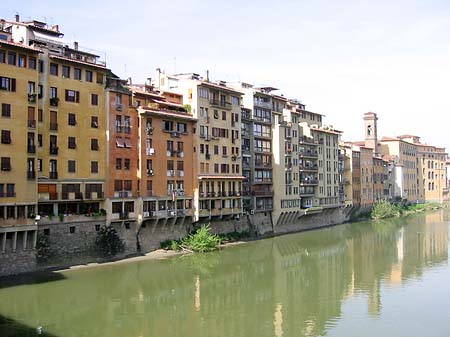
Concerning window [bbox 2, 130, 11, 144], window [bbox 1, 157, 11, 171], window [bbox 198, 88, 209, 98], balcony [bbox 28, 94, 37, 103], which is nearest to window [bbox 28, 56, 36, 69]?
balcony [bbox 28, 94, 37, 103]

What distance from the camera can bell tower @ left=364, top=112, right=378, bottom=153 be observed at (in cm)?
10862

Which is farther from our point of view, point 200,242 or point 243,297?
point 200,242

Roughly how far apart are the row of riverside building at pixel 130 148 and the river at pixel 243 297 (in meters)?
5.17

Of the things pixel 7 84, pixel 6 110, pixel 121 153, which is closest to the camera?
pixel 6 110

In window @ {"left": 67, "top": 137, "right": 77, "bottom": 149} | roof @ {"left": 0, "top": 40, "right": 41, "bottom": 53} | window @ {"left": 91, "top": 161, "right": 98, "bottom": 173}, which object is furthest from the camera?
window @ {"left": 91, "top": 161, "right": 98, "bottom": 173}

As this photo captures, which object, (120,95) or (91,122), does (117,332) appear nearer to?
(91,122)

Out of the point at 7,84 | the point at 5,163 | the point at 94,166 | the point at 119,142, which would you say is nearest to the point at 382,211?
the point at 119,142

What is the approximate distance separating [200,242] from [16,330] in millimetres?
23699

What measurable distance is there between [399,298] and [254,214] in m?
28.6

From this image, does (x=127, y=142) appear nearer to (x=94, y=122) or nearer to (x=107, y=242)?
(x=94, y=122)

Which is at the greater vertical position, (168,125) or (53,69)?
(53,69)

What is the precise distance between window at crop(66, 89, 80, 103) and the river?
1314cm

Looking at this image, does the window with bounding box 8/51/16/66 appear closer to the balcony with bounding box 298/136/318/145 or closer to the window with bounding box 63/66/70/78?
the window with bounding box 63/66/70/78

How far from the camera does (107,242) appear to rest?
1699 inches
